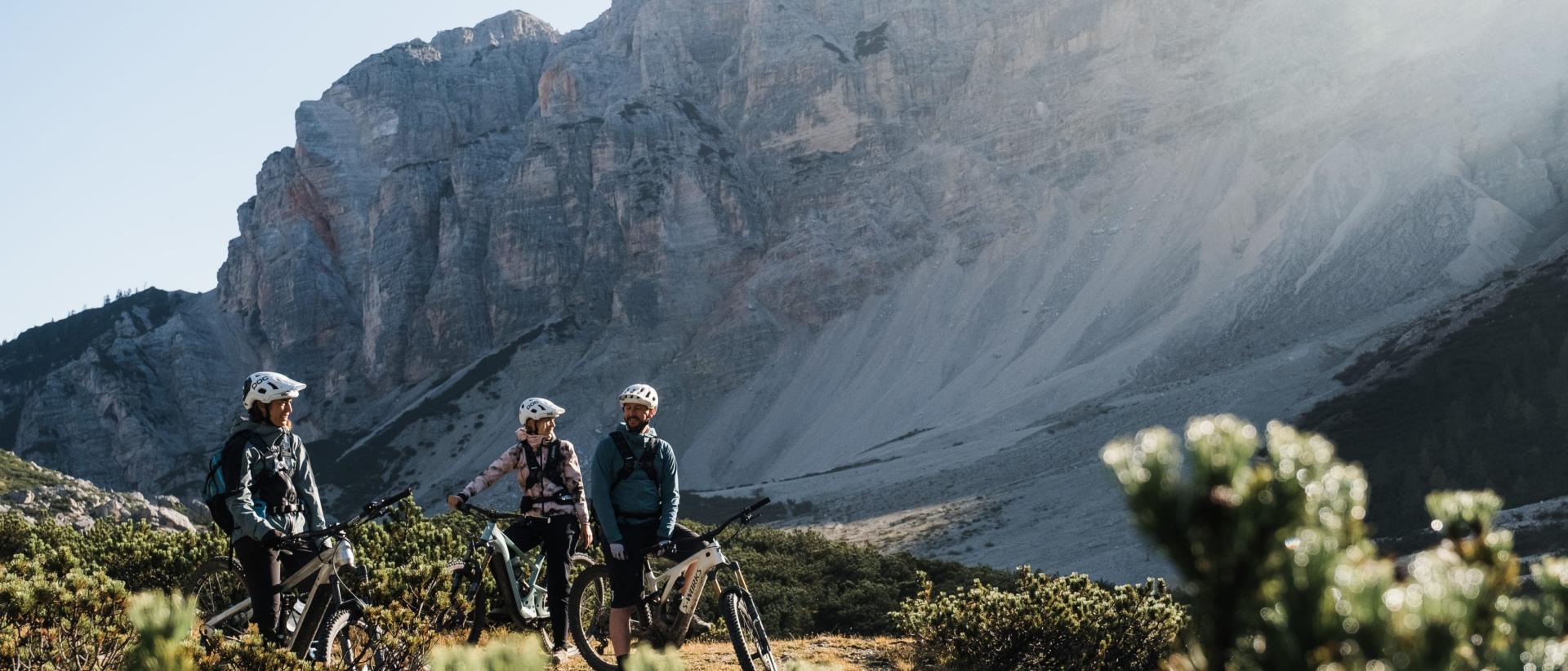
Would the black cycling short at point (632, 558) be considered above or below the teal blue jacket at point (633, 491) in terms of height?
below

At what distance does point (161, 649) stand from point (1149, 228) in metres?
92.6

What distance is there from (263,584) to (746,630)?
310cm

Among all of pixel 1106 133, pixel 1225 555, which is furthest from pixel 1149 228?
pixel 1225 555

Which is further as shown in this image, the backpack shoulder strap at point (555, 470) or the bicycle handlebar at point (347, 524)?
the backpack shoulder strap at point (555, 470)

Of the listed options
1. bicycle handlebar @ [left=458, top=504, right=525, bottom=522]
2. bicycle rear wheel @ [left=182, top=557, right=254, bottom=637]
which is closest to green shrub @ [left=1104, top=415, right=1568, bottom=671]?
bicycle handlebar @ [left=458, top=504, right=525, bottom=522]

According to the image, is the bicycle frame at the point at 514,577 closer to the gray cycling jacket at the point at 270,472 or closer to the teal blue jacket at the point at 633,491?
the teal blue jacket at the point at 633,491

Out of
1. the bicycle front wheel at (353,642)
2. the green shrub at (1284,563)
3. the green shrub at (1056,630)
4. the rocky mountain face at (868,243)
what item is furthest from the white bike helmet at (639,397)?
the rocky mountain face at (868,243)

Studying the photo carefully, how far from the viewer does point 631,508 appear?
27.7ft

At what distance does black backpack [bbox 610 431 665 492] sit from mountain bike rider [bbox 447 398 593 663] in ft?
3.00

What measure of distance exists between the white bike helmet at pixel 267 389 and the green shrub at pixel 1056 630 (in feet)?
20.1

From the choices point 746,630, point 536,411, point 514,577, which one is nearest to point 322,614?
point 514,577

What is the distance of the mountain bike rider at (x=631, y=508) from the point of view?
8.40m

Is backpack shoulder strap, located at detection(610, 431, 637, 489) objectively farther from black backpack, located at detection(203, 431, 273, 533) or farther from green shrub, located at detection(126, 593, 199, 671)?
green shrub, located at detection(126, 593, 199, 671)

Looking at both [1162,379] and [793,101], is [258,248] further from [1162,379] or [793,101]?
[1162,379]
